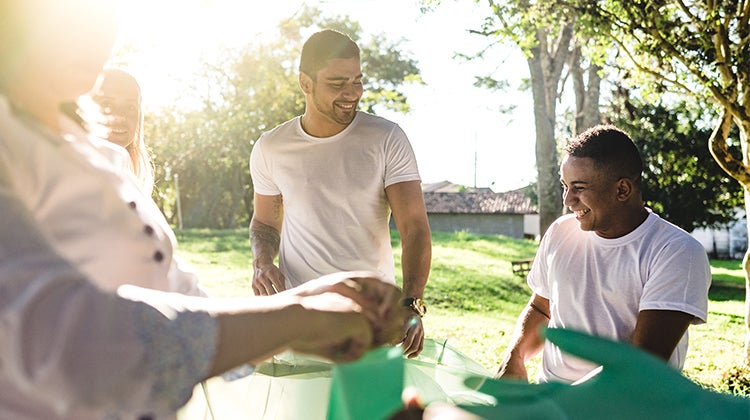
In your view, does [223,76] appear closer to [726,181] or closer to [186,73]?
[186,73]

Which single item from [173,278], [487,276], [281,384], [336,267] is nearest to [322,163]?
[336,267]

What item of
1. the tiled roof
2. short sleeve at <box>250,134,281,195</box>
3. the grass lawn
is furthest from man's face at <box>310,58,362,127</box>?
the tiled roof

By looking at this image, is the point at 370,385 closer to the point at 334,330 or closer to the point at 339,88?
the point at 334,330

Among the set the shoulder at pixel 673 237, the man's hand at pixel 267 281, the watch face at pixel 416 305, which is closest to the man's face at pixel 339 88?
the man's hand at pixel 267 281

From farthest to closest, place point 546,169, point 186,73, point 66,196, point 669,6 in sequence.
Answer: point 186,73 → point 546,169 → point 669,6 → point 66,196

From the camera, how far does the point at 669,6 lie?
836cm

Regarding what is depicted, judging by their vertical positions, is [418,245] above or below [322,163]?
below

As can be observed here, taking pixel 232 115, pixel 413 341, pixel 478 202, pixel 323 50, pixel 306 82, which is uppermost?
pixel 232 115

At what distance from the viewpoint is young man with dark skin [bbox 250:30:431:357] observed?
3689 millimetres

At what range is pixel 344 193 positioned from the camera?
3.72 m

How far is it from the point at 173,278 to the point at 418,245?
1873 millimetres

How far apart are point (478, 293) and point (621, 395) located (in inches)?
609

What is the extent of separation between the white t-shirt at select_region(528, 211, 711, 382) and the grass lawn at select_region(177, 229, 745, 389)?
19.4 ft

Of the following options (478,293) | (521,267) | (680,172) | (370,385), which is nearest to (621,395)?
(370,385)
